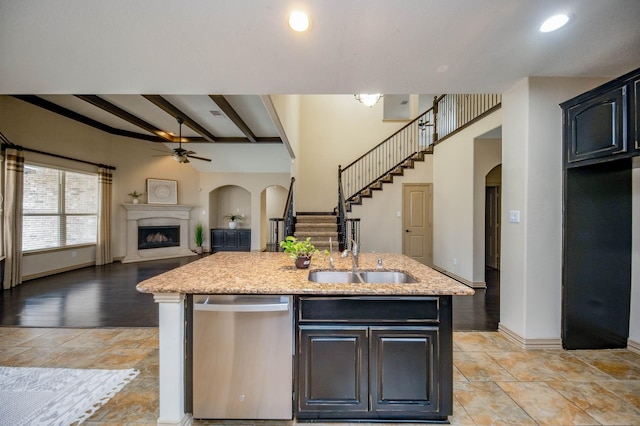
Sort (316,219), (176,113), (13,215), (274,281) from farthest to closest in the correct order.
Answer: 1. (316,219)
2. (176,113)
3. (13,215)
4. (274,281)

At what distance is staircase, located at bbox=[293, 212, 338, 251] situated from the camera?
596cm

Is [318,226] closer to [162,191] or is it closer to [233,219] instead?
[233,219]

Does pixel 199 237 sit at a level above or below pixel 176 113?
below

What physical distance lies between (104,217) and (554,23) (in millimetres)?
8903

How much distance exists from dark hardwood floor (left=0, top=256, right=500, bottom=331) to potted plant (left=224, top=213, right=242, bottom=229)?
4021mm

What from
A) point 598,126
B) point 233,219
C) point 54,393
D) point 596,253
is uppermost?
point 598,126

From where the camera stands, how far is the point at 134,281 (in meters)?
5.44

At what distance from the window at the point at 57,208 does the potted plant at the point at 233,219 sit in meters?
3.73

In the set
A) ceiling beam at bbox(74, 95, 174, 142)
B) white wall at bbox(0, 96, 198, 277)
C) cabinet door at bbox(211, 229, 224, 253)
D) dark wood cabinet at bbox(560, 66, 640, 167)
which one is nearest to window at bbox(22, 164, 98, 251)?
white wall at bbox(0, 96, 198, 277)

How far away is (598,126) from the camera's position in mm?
2365

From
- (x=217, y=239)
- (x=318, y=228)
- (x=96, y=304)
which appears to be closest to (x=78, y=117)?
(x=96, y=304)

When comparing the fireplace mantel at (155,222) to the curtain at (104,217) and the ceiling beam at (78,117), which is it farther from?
the ceiling beam at (78,117)

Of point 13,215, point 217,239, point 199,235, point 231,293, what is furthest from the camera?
point 217,239

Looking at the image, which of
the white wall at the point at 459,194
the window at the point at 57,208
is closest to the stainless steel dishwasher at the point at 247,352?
the white wall at the point at 459,194
